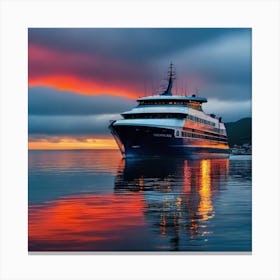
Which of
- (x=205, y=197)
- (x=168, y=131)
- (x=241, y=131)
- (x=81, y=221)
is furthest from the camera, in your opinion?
(x=168, y=131)

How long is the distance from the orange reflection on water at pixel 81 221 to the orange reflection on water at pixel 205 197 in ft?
4.93

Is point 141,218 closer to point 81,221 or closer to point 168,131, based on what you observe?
A: point 81,221

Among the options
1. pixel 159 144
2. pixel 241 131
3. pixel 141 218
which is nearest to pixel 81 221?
pixel 141 218

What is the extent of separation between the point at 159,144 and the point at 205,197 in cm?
1648

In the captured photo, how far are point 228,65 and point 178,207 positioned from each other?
13.0 feet

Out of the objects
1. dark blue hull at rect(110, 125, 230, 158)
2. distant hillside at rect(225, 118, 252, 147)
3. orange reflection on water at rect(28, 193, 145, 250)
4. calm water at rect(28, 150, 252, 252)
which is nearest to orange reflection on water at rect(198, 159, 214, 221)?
calm water at rect(28, 150, 252, 252)

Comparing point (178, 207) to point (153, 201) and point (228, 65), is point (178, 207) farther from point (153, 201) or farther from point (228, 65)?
point (228, 65)

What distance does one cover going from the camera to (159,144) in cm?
3375

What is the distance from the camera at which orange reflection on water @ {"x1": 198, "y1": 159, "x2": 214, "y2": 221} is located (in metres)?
14.5

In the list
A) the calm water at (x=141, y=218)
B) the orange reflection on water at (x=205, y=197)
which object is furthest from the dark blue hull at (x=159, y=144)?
the calm water at (x=141, y=218)

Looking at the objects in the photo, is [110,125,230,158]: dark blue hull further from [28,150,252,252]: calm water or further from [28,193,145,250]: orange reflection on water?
[28,193,145,250]: orange reflection on water
